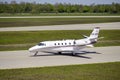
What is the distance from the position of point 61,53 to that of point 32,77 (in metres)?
13.5

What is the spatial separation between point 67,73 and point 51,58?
8079 mm

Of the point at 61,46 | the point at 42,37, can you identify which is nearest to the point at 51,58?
the point at 61,46

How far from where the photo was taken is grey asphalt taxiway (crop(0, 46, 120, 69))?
28.5 metres

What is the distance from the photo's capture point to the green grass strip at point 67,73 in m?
22.8

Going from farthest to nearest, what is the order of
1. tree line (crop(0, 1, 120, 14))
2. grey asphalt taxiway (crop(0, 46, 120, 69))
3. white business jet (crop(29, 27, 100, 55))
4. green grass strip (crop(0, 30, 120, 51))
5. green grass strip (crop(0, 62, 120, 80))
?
tree line (crop(0, 1, 120, 14)) → green grass strip (crop(0, 30, 120, 51)) → white business jet (crop(29, 27, 100, 55)) → grey asphalt taxiway (crop(0, 46, 120, 69)) → green grass strip (crop(0, 62, 120, 80))

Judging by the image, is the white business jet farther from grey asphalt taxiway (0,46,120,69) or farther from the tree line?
the tree line

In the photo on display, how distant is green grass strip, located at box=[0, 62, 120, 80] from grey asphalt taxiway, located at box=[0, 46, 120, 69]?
223cm

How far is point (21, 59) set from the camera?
102 ft

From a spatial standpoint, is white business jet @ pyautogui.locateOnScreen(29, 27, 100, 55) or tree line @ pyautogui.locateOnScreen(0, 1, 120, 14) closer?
white business jet @ pyautogui.locateOnScreen(29, 27, 100, 55)

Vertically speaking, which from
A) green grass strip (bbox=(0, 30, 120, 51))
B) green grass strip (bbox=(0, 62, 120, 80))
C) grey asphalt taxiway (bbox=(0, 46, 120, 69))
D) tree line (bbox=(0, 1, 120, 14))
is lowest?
tree line (bbox=(0, 1, 120, 14))

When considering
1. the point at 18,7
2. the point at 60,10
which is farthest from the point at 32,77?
the point at 60,10

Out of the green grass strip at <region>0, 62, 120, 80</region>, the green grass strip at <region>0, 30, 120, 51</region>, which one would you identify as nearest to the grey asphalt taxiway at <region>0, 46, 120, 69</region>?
the green grass strip at <region>0, 62, 120, 80</region>

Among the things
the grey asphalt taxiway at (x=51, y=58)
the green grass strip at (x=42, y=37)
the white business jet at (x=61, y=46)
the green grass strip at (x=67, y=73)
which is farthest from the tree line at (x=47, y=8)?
the green grass strip at (x=67, y=73)

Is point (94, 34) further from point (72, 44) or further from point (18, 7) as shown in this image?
point (18, 7)
